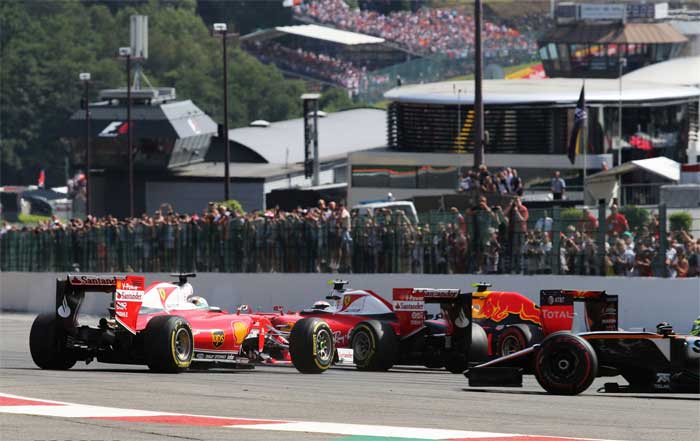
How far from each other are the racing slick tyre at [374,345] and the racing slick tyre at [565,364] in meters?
4.33

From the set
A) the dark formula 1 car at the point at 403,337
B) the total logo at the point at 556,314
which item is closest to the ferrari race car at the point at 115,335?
the dark formula 1 car at the point at 403,337

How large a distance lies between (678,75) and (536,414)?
50.6 meters

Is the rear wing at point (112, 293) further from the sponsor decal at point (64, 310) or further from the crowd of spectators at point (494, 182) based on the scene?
the crowd of spectators at point (494, 182)

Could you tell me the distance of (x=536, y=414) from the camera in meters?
12.6

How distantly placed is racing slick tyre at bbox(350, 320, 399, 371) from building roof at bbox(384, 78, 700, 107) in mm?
30714

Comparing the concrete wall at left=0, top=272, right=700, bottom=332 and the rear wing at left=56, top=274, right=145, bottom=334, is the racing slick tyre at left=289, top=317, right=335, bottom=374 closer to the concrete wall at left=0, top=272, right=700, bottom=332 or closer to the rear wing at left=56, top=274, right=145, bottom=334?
the rear wing at left=56, top=274, right=145, bottom=334

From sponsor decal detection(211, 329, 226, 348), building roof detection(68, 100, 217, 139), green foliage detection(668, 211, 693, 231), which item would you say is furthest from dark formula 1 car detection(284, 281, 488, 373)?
building roof detection(68, 100, 217, 139)

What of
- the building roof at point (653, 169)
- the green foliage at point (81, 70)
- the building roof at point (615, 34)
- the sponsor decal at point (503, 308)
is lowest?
the sponsor decal at point (503, 308)

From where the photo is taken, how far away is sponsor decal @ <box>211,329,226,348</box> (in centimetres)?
1853

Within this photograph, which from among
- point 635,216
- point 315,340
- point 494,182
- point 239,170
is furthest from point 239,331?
point 239,170

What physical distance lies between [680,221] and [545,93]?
2576 cm

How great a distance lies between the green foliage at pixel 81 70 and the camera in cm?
12675

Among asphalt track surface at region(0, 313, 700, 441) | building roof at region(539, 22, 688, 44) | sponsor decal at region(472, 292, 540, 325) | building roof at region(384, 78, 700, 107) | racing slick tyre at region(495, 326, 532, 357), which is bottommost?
asphalt track surface at region(0, 313, 700, 441)

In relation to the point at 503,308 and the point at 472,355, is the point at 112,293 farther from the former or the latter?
the point at 503,308
